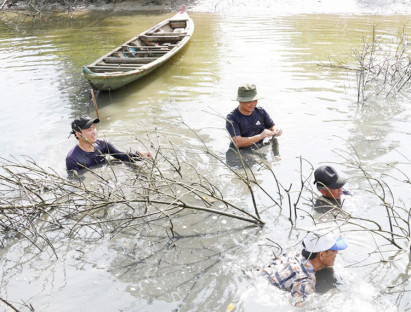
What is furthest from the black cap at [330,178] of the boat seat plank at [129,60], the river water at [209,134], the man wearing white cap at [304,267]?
the boat seat plank at [129,60]

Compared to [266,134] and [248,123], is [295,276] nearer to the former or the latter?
[266,134]

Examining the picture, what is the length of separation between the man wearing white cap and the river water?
0.46 ft

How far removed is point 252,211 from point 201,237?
91cm

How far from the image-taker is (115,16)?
21000mm

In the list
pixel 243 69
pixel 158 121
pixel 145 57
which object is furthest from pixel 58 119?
pixel 243 69

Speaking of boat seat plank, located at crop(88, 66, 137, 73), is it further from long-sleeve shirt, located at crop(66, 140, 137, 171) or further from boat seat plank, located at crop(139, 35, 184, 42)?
long-sleeve shirt, located at crop(66, 140, 137, 171)

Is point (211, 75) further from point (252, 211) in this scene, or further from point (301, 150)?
point (252, 211)

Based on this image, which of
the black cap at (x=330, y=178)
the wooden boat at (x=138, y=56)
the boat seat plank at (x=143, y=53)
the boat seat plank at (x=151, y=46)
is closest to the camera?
the black cap at (x=330, y=178)

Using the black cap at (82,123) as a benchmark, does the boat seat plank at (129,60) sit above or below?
above

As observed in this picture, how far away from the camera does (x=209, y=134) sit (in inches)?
330

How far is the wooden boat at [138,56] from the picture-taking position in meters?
9.98

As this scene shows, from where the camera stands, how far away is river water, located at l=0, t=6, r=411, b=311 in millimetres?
4512

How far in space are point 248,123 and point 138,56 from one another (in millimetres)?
6501

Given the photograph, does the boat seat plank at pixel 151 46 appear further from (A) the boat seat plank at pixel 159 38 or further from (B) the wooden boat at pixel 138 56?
(A) the boat seat plank at pixel 159 38
